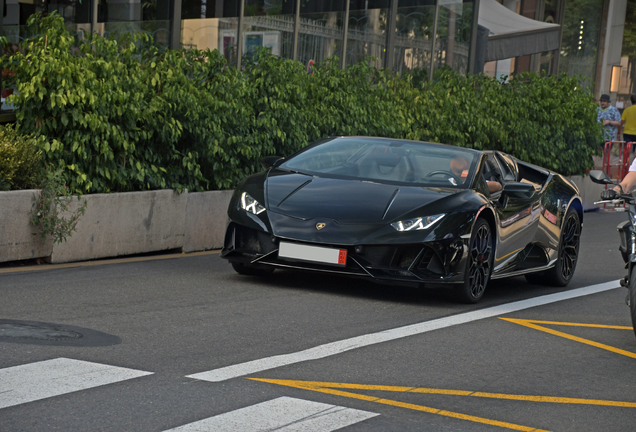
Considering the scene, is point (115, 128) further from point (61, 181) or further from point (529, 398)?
point (529, 398)

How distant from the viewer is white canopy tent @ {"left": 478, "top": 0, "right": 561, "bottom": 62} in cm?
2191

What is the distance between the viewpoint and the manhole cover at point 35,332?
234 inches

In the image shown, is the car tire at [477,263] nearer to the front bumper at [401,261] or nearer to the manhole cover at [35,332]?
the front bumper at [401,261]

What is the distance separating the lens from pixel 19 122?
31.9 feet

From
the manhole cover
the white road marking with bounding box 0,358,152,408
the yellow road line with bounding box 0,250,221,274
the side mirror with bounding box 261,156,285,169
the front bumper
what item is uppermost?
the side mirror with bounding box 261,156,285,169

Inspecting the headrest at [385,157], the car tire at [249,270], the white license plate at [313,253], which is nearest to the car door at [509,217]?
the headrest at [385,157]

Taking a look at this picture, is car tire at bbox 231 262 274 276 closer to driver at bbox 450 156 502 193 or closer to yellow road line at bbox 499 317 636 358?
driver at bbox 450 156 502 193

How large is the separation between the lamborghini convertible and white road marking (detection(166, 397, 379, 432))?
3.12 m

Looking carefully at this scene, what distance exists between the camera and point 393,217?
26.0 feet

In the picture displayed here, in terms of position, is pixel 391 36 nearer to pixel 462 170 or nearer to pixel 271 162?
pixel 271 162

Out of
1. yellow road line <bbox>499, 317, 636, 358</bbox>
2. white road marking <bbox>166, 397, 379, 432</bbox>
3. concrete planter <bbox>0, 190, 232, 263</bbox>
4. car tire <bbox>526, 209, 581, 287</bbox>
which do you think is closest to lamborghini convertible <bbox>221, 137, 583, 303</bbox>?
car tire <bbox>526, 209, 581, 287</bbox>

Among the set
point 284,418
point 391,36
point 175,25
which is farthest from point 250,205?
point 391,36

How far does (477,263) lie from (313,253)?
1.42m

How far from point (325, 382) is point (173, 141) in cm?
597
